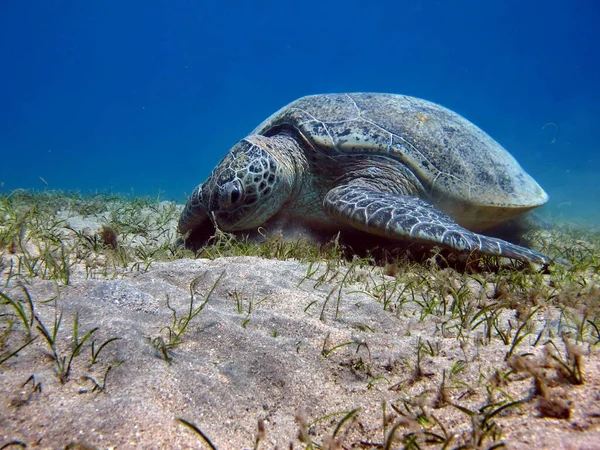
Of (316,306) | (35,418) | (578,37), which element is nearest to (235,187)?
(316,306)

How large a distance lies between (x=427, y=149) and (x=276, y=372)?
11.4 feet

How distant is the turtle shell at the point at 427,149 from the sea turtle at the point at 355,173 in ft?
0.04

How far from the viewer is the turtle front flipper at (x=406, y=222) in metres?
2.54

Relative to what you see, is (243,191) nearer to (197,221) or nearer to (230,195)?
(230,195)

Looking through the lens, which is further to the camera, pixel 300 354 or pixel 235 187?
pixel 235 187

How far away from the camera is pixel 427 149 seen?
3.88 meters

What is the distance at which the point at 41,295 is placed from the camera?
151 cm

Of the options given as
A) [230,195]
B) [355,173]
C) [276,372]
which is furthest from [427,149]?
[276,372]

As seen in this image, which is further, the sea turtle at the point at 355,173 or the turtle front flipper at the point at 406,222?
the sea turtle at the point at 355,173

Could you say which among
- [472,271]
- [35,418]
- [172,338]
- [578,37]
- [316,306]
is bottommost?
[35,418]

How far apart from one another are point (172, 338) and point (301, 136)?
3.26 m

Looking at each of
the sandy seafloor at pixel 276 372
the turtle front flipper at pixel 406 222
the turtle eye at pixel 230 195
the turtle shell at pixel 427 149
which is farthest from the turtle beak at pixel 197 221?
the sandy seafloor at pixel 276 372

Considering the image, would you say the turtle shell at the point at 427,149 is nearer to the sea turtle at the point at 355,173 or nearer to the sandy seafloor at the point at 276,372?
the sea turtle at the point at 355,173

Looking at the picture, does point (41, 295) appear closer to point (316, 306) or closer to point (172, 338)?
point (172, 338)
